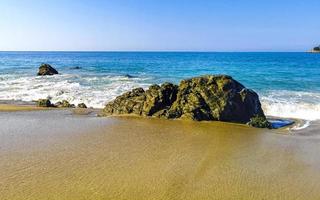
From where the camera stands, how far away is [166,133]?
11.5 meters

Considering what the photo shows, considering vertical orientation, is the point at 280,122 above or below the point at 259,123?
below

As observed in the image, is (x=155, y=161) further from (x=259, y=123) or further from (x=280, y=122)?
(x=280, y=122)

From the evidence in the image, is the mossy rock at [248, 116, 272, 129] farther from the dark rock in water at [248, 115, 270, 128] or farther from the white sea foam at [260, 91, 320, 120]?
the white sea foam at [260, 91, 320, 120]

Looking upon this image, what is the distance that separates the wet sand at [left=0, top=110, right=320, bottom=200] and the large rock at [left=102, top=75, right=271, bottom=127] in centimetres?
85

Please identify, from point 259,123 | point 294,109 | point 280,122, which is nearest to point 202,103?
point 259,123

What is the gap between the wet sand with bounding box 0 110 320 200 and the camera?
22.8ft

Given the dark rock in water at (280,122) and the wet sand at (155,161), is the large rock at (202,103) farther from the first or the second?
the wet sand at (155,161)

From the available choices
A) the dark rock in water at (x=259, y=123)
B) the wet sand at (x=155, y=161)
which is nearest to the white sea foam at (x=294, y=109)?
the wet sand at (x=155, y=161)

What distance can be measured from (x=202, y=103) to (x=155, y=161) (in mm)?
5828

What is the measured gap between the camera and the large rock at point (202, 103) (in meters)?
13.6

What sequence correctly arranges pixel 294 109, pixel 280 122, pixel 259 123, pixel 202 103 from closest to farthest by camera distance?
pixel 259 123
pixel 202 103
pixel 280 122
pixel 294 109

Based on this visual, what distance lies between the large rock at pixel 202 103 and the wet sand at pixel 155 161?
854 mm

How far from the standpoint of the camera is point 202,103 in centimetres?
1406

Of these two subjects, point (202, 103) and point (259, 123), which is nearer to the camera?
point (259, 123)
